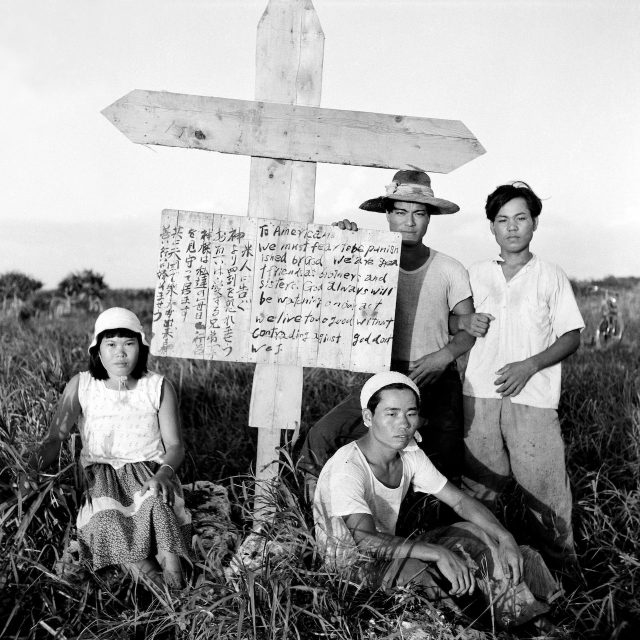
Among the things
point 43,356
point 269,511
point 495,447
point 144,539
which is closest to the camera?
point 144,539

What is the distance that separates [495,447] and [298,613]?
56.8 inches

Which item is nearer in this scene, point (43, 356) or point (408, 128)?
point (408, 128)

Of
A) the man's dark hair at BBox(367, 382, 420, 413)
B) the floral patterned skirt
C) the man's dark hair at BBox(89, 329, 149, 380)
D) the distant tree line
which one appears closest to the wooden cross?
the man's dark hair at BBox(89, 329, 149, 380)

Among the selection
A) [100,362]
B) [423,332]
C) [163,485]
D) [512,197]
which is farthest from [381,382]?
[100,362]

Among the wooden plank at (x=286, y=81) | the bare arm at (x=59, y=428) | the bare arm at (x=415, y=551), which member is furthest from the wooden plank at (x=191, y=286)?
the bare arm at (x=415, y=551)

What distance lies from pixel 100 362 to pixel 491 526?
1865 millimetres

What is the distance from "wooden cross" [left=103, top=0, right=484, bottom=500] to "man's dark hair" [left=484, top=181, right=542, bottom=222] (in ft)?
0.75

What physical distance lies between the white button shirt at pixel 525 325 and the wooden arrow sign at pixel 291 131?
2.17ft

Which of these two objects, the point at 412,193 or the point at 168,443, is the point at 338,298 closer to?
the point at 412,193

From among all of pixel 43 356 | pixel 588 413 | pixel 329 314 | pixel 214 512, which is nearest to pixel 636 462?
pixel 588 413

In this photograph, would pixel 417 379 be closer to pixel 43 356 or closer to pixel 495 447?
pixel 495 447

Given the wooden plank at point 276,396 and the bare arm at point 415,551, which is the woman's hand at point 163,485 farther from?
the bare arm at point 415,551

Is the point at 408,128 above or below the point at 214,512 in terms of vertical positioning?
above

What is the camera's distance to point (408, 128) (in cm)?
317
